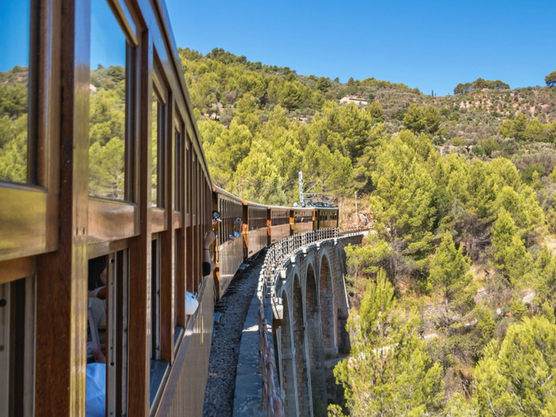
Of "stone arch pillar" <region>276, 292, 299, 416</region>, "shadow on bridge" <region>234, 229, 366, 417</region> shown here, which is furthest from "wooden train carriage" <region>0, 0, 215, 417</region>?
"stone arch pillar" <region>276, 292, 299, 416</region>

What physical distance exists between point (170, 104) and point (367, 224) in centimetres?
3597

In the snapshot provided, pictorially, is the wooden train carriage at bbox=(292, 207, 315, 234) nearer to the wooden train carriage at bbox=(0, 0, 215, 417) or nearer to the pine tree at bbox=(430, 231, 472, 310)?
the pine tree at bbox=(430, 231, 472, 310)

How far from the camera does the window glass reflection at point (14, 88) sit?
0.56 meters

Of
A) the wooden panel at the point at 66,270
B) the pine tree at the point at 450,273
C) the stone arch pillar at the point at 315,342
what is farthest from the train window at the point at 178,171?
the pine tree at the point at 450,273

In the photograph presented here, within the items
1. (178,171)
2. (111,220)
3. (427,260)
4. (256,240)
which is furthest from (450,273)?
(111,220)

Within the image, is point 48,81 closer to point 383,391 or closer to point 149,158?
point 149,158

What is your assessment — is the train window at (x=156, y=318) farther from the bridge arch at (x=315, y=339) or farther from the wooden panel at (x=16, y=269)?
the bridge arch at (x=315, y=339)

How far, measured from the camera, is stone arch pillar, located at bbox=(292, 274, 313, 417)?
1591cm

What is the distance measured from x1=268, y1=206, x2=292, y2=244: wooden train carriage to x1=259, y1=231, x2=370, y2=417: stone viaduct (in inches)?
27.9

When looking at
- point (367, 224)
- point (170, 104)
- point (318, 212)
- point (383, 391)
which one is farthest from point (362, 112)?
point (170, 104)

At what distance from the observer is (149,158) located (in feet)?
4.39

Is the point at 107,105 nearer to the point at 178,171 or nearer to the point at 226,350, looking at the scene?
the point at 178,171

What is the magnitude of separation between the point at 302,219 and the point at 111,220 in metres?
19.9

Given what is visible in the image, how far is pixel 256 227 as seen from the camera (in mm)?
12625
